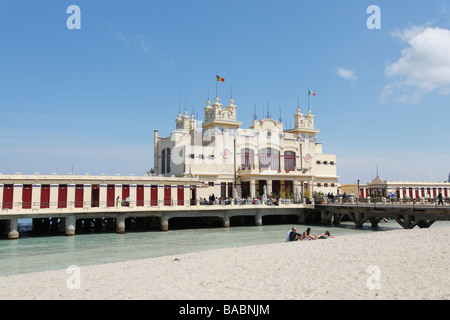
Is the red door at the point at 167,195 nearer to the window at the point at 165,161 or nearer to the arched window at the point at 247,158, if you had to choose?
the window at the point at 165,161

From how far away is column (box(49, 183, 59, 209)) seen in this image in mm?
35812

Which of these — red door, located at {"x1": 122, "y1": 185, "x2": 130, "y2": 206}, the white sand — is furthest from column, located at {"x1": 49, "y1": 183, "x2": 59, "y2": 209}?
the white sand

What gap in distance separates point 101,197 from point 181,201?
27.7 ft

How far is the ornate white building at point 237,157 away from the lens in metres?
50.6

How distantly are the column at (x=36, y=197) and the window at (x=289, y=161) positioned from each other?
3337 centimetres

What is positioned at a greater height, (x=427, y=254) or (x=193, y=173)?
(x=193, y=173)

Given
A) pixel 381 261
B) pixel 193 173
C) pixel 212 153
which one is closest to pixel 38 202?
pixel 193 173

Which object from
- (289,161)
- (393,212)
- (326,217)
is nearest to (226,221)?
(326,217)

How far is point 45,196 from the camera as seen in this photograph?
117 feet

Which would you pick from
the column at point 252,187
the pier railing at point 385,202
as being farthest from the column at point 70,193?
the pier railing at point 385,202

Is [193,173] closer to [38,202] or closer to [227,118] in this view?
[227,118]

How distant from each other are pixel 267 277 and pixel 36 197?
29.2 m

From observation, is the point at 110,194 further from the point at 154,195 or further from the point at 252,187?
the point at 252,187
